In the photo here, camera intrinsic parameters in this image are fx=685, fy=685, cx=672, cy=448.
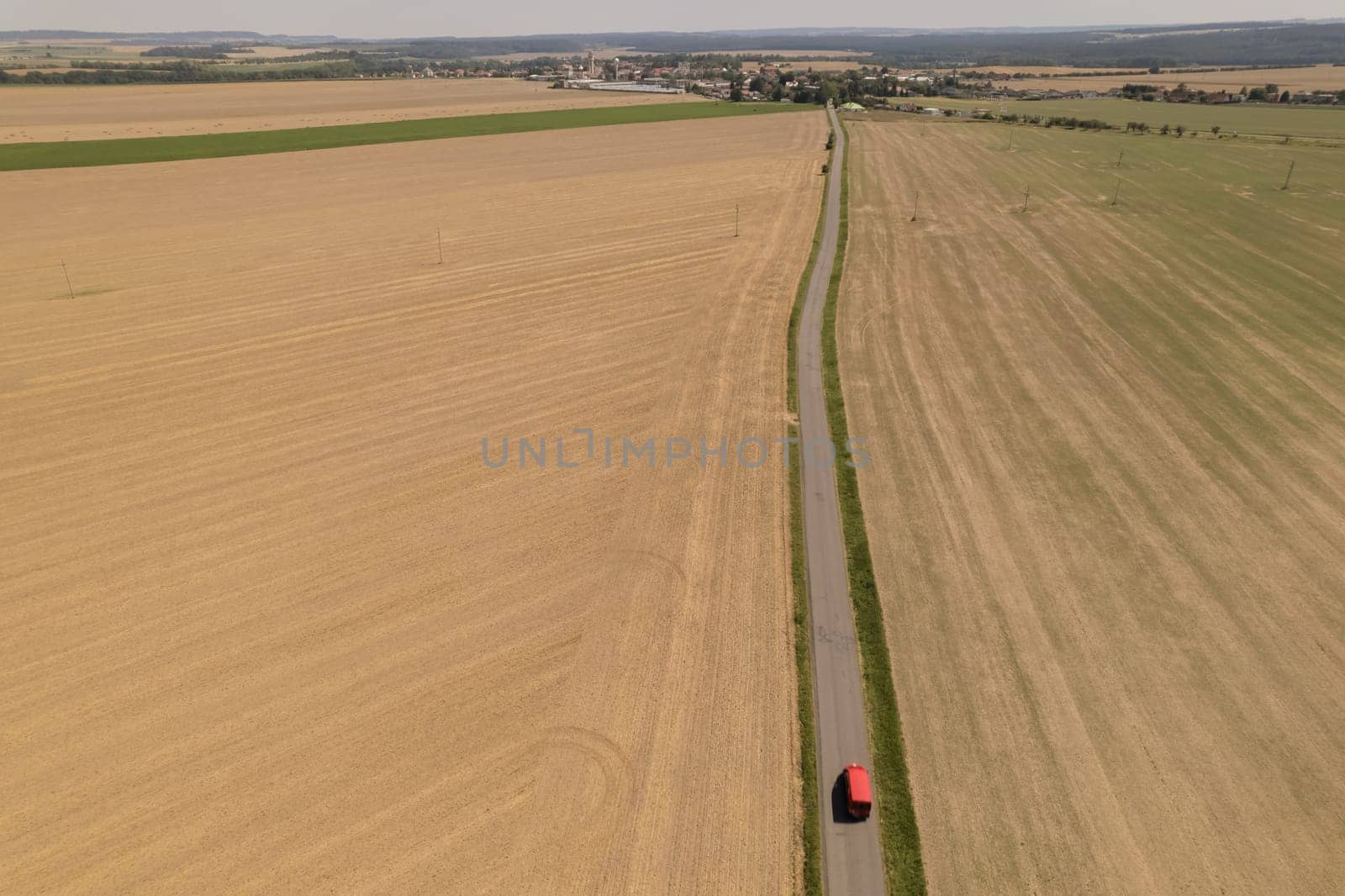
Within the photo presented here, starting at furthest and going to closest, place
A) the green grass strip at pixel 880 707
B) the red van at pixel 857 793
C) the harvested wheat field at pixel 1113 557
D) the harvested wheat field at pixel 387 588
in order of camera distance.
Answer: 1. the harvested wheat field at pixel 1113 557
2. the red van at pixel 857 793
3. the harvested wheat field at pixel 387 588
4. the green grass strip at pixel 880 707

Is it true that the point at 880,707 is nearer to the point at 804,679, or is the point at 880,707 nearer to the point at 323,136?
the point at 804,679

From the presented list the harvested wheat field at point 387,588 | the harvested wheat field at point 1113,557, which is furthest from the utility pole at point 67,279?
the harvested wheat field at point 1113,557

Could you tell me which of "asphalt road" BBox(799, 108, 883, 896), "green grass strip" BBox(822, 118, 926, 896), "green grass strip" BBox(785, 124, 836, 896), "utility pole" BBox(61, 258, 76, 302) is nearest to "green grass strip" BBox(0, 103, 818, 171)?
"utility pole" BBox(61, 258, 76, 302)

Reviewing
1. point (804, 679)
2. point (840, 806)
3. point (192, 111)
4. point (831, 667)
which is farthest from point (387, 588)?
point (192, 111)

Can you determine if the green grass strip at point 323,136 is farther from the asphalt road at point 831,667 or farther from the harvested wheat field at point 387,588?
the asphalt road at point 831,667

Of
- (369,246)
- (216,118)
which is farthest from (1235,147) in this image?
(216,118)

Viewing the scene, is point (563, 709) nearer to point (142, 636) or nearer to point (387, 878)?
point (387, 878)

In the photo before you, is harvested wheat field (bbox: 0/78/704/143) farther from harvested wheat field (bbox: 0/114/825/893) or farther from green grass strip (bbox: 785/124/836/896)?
green grass strip (bbox: 785/124/836/896)
